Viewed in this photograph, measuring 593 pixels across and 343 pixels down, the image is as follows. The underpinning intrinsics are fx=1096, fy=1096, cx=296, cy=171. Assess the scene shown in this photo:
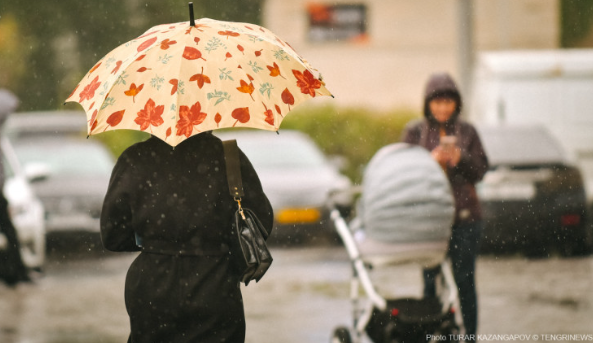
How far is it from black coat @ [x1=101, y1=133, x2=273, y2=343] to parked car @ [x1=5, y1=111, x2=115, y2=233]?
8283mm

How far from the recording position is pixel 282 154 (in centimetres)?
1520

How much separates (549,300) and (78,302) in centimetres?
424

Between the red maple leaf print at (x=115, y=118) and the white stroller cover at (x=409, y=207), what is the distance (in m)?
2.20

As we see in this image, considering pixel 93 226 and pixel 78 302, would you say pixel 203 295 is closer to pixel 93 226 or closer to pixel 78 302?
pixel 78 302

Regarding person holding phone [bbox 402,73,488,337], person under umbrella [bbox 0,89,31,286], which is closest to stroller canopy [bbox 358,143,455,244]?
person holding phone [bbox 402,73,488,337]

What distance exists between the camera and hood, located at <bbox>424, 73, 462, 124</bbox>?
6473 millimetres

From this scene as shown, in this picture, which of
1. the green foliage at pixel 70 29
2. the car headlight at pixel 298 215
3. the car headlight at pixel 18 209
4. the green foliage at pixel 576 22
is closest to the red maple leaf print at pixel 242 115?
the car headlight at pixel 18 209

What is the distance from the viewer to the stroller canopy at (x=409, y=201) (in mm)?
5898

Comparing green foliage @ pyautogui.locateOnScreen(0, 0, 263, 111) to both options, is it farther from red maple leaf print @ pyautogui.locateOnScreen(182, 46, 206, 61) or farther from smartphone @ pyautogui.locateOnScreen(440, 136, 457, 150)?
red maple leaf print @ pyautogui.locateOnScreen(182, 46, 206, 61)

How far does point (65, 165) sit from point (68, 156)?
26 centimetres

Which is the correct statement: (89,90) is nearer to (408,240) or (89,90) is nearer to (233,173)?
(233,173)

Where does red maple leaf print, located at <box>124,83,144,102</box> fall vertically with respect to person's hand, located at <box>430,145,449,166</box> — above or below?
above

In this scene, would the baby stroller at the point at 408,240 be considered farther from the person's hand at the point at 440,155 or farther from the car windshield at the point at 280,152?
the car windshield at the point at 280,152

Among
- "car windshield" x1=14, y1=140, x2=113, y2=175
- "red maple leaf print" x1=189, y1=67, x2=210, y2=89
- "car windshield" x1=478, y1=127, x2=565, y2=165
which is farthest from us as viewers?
"car windshield" x1=14, y1=140, x2=113, y2=175
